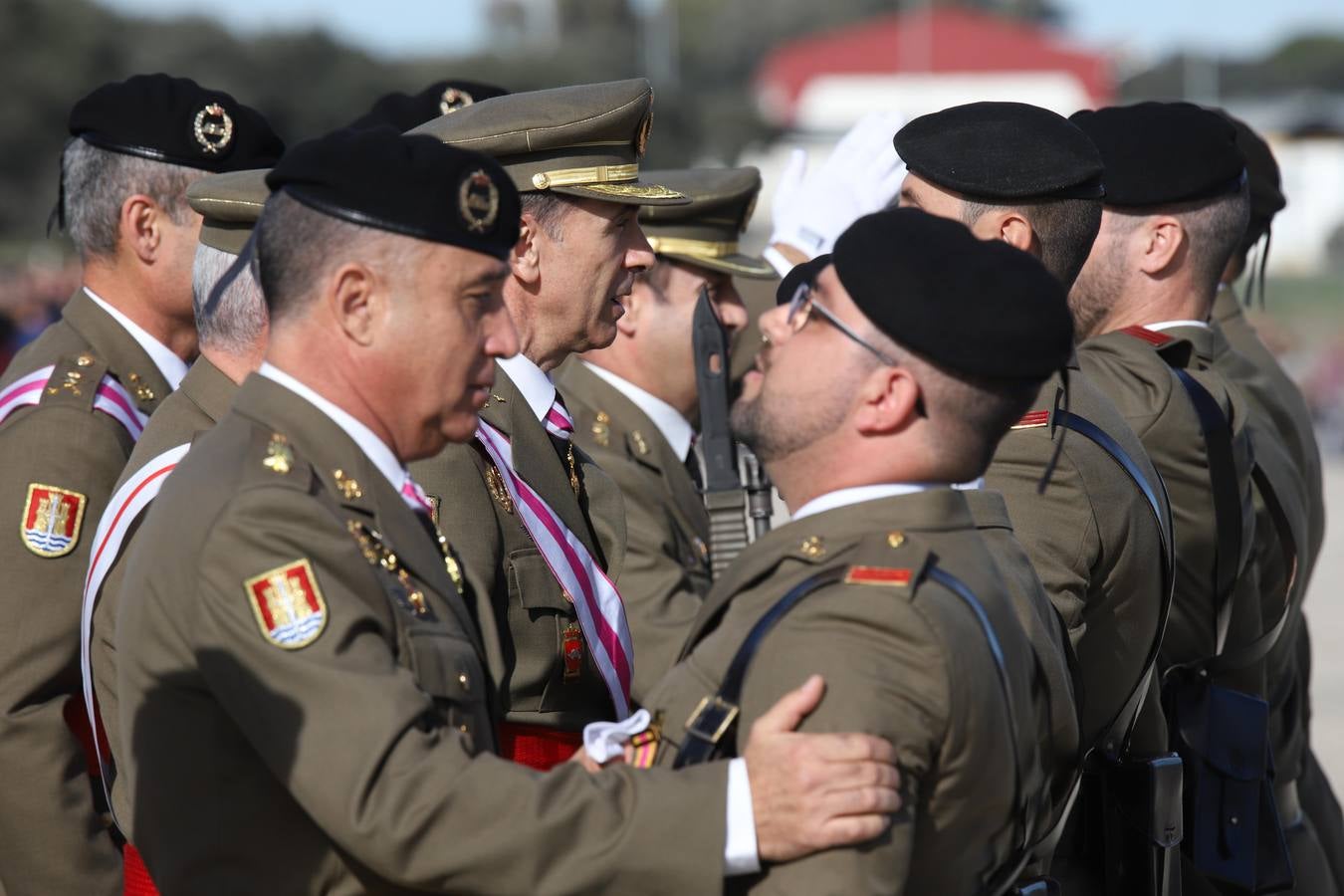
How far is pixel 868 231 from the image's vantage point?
273 centimetres

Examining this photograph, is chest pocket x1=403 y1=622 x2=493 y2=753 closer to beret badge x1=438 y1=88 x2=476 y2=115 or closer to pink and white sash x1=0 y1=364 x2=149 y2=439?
pink and white sash x1=0 y1=364 x2=149 y2=439

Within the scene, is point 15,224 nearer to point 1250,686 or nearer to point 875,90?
point 1250,686

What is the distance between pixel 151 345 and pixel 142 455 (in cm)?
97

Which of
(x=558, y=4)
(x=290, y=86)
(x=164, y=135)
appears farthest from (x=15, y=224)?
(x=558, y=4)

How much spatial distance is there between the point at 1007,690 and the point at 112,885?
211 centimetres

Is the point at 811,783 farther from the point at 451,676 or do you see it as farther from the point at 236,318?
A: the point at 236,318

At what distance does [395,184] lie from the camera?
266 centimetres

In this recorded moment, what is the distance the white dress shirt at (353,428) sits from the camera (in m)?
2.73

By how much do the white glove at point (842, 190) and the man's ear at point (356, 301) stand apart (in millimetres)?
3429

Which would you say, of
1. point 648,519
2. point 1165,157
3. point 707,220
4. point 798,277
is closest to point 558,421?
point 798,277

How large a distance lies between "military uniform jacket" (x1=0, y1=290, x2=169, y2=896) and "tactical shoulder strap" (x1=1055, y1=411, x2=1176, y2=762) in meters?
2.05

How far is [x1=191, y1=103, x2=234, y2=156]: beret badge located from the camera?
4.54 metres

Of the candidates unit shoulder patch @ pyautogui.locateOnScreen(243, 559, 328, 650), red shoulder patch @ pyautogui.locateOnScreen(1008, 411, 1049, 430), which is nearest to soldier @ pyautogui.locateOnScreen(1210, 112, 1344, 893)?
red shoulder patch @ pyautogui.locateOnScreen(1008, 411, 1049, 430)

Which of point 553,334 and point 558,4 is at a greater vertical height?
point 553,334
